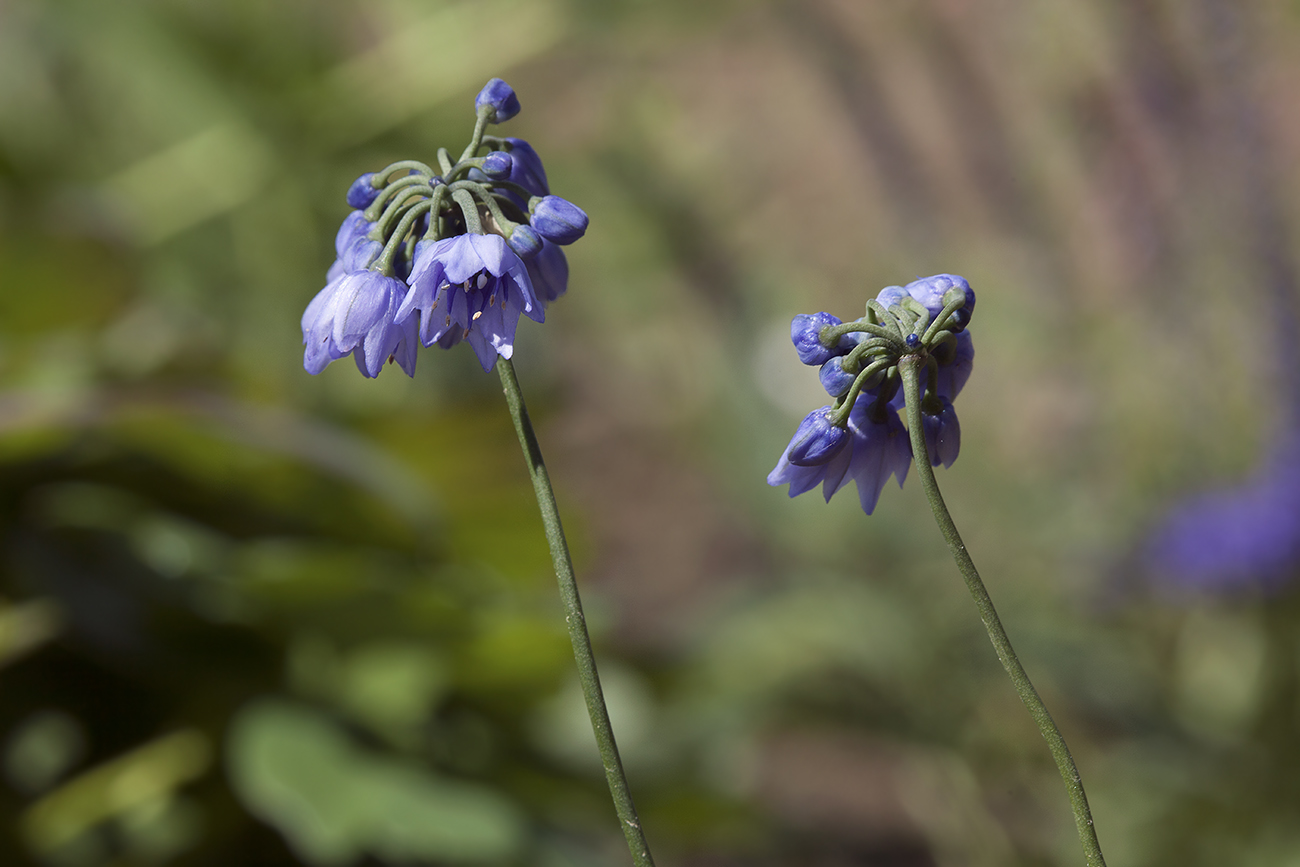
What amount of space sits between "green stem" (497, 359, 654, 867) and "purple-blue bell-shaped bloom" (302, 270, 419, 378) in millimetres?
62

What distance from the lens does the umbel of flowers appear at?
31cm

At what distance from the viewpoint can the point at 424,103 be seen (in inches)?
60.2

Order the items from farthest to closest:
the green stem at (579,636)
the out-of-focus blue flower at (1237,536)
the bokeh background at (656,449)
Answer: the out-of-focus blue flower at (1237,536), the bokeh background at (656,449), the green stem at (579,636)

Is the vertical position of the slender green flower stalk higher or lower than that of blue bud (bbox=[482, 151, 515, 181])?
lower

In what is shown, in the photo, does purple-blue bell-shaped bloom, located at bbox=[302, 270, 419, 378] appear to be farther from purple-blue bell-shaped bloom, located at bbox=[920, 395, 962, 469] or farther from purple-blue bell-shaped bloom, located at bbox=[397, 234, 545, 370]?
purple-blue bell-shaped bloom, located at bbox=[920, 395, 962, 469]

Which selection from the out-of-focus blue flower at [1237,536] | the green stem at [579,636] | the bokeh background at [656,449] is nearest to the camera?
the green stem at [579,636]

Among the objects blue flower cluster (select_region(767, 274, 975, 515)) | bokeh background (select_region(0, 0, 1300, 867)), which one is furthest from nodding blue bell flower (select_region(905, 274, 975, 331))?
bokeh background (select_region(0, 0, 1300, 867))

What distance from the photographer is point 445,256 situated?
1.00 feet

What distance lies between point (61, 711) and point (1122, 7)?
1.26m

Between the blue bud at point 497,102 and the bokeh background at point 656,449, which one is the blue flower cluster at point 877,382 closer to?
the blue bud at point 497,102

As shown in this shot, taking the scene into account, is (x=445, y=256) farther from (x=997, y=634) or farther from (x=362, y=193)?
(x=997, y=634)

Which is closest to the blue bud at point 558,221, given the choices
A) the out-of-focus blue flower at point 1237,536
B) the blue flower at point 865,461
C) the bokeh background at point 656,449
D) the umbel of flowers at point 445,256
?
the umbel of flowers at point 445,256

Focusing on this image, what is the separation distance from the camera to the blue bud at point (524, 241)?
32 cm

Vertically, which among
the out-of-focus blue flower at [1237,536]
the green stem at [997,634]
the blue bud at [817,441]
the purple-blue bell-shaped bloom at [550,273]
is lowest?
the green stem at [997,634]
